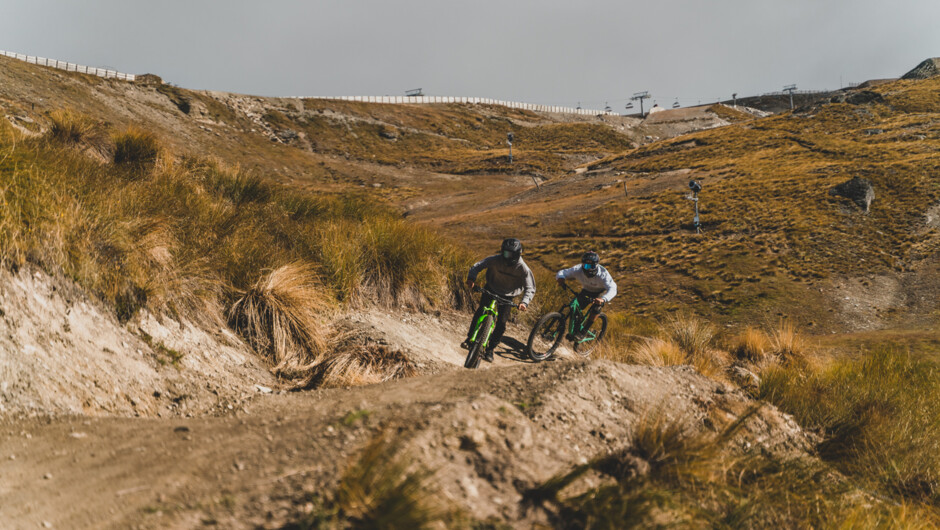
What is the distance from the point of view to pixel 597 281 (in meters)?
10.4

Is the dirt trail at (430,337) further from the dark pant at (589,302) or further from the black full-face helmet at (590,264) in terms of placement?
the black full-face helmet at (590,264)

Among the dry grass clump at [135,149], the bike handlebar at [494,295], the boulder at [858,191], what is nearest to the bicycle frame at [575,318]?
the bike handlebar at [494,295]

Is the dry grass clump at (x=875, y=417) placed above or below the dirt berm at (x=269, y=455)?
below

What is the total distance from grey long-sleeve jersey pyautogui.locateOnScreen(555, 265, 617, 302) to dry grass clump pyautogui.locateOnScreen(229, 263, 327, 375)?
4.79 m

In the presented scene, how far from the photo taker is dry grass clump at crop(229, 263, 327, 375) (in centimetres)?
728

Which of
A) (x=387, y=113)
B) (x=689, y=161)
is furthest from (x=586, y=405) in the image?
(x=387, y=113)

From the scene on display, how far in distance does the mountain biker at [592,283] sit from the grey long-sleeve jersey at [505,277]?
169 cm

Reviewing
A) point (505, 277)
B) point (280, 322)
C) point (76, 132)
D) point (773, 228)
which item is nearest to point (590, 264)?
point (505, 277)

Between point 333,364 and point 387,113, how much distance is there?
4136 inches

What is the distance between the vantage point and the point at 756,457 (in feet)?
16.5

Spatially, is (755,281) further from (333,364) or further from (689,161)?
(689,161)

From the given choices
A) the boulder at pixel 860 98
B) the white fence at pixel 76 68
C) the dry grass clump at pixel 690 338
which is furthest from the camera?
the boulder at pixel 860 98

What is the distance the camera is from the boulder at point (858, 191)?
130ft

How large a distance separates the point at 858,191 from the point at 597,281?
130ft
